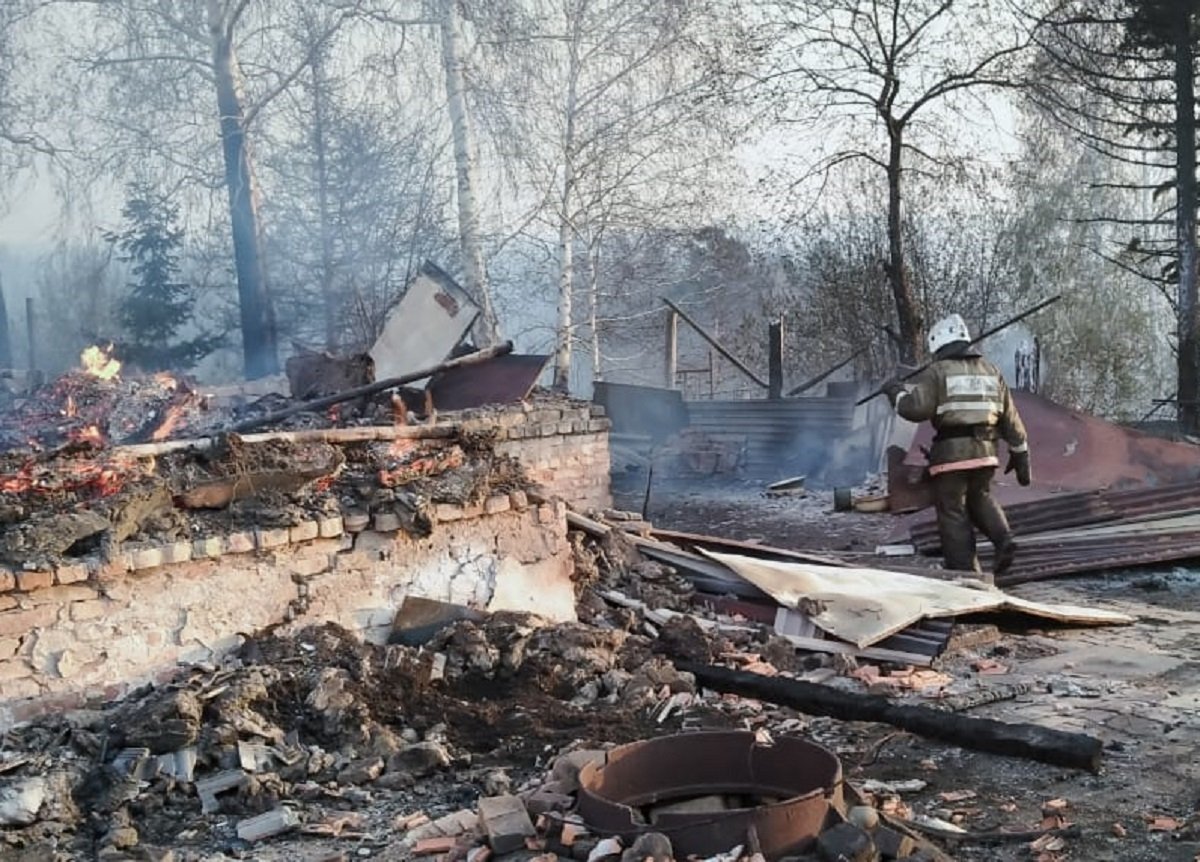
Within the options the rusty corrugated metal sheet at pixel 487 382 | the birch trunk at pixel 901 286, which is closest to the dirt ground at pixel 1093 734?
the rusty corrugated metal sheet at pixel 487 382

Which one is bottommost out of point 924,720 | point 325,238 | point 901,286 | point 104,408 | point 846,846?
point 924,720

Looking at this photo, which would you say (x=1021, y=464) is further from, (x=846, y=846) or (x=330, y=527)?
(x=846, y=846)

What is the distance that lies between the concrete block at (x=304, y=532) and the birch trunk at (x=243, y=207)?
12102mm

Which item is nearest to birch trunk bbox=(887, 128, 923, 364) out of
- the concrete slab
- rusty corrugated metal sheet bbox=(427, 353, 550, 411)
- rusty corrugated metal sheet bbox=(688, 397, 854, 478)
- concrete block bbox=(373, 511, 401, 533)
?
rusty corrugated metal sheet bbox=(688, 397, 854, 478)

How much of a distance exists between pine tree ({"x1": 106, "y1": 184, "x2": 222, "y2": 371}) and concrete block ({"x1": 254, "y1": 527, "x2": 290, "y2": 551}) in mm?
16099

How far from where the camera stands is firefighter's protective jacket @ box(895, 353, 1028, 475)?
8.46 m

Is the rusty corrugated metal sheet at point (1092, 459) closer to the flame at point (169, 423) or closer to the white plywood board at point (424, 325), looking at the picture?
the white plywood board at point (424, 325)

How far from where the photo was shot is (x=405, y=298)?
1130 cm

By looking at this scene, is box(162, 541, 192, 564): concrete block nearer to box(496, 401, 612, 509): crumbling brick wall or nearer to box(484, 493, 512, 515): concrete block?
box(484, 493, 512, 515): concrete block

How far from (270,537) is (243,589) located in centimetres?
29

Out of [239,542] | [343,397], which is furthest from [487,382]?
[239,542]

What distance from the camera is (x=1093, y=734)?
5215 mm

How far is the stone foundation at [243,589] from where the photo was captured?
5.09 m

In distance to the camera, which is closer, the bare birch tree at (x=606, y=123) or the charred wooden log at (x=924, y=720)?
the charred wooden log at (x=924, y=720)
